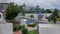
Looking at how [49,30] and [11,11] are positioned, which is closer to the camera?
[49,30]

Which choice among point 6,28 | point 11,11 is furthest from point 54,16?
point 6,28

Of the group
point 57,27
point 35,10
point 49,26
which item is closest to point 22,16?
point 35,10

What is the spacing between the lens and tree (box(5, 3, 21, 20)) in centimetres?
283

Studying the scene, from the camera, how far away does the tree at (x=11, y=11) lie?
2.83m

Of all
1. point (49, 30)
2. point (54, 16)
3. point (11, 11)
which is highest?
point (11, 11)

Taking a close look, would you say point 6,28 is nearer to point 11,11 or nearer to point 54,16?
point 11,11

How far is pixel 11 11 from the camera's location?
2867mm

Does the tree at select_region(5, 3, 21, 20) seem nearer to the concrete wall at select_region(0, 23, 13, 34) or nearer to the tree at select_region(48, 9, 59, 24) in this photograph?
the concrete wall at select_region(0, 23, 13, 34)

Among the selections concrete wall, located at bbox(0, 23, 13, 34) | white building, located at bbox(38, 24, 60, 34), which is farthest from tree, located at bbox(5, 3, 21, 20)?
white building, located at bbox(38, 24, 60, 34)

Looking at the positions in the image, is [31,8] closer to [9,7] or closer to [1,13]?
[9,7]

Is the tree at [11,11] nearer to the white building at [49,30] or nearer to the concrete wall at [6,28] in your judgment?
the concrete wall at [6,28]

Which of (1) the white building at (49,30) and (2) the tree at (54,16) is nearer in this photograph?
(1) the white building at (49,30)

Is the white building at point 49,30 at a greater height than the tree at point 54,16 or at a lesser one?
lesser

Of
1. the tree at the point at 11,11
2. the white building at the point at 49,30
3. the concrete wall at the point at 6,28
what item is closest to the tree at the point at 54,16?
the white building at the point at 49,30
